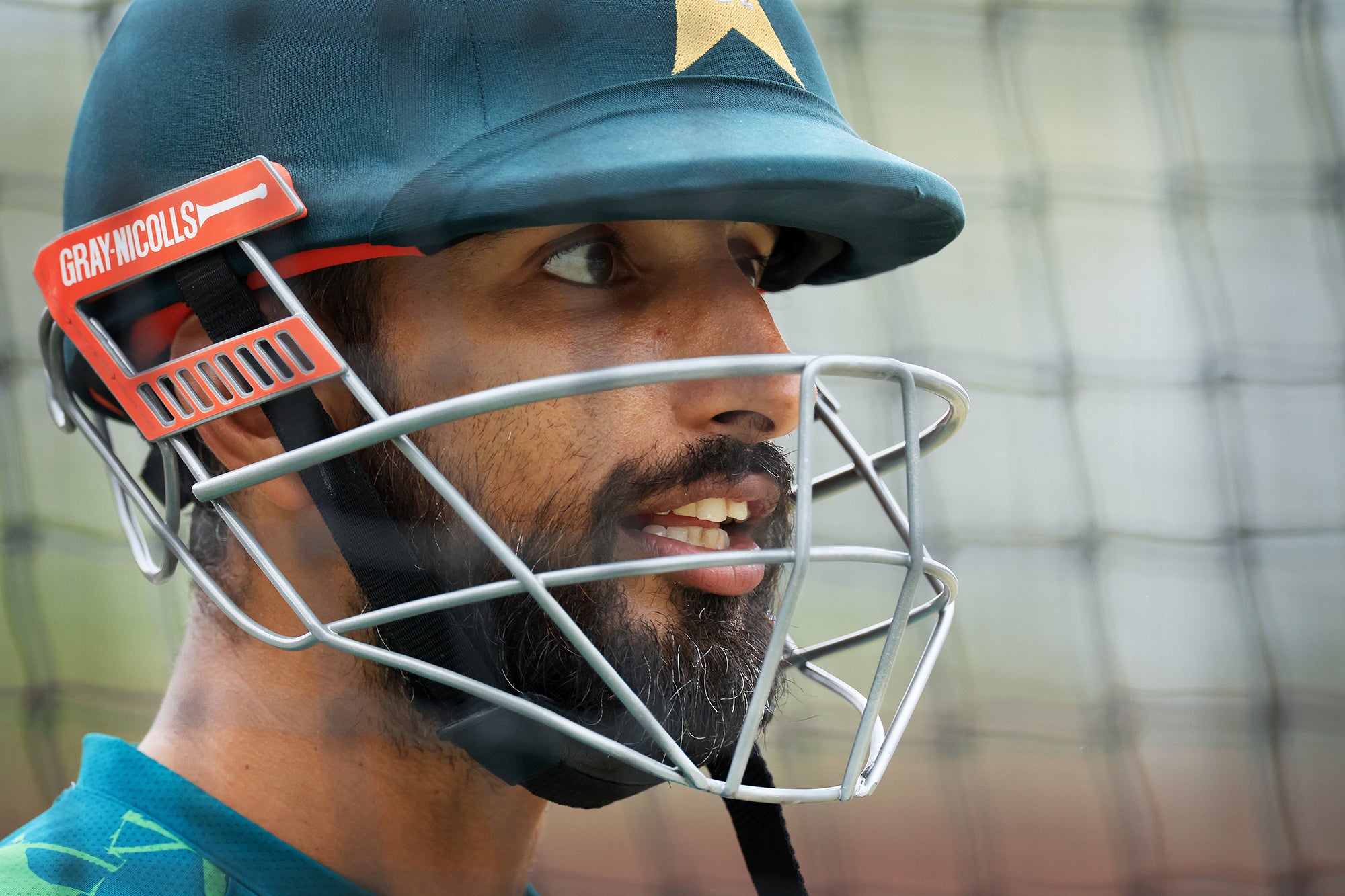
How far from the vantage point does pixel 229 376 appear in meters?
0.89

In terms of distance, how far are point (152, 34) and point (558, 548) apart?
590 mm

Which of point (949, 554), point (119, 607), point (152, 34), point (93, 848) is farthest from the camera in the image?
point (949, 554)

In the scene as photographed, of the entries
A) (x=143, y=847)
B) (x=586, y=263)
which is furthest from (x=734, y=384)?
(x=143, y=847)

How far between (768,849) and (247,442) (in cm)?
65

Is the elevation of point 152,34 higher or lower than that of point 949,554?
lower

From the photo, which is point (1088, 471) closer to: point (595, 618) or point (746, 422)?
point (746, 422)

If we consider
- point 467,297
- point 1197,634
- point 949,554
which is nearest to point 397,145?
point 467,297

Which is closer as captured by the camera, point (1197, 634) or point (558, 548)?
point (558, 548)

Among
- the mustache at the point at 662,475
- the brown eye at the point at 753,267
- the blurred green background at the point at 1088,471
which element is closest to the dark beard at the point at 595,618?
the mustache at the point at 662,475

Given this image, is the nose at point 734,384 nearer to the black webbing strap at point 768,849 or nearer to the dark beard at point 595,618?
the dark beard at point 595,618

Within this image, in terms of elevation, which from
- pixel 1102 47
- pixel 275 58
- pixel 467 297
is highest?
pixel 1102 47

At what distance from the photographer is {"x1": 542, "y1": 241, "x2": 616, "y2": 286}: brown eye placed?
0.94m

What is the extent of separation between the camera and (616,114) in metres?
0.89

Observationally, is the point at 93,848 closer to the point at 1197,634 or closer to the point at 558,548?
the point at 558,548
